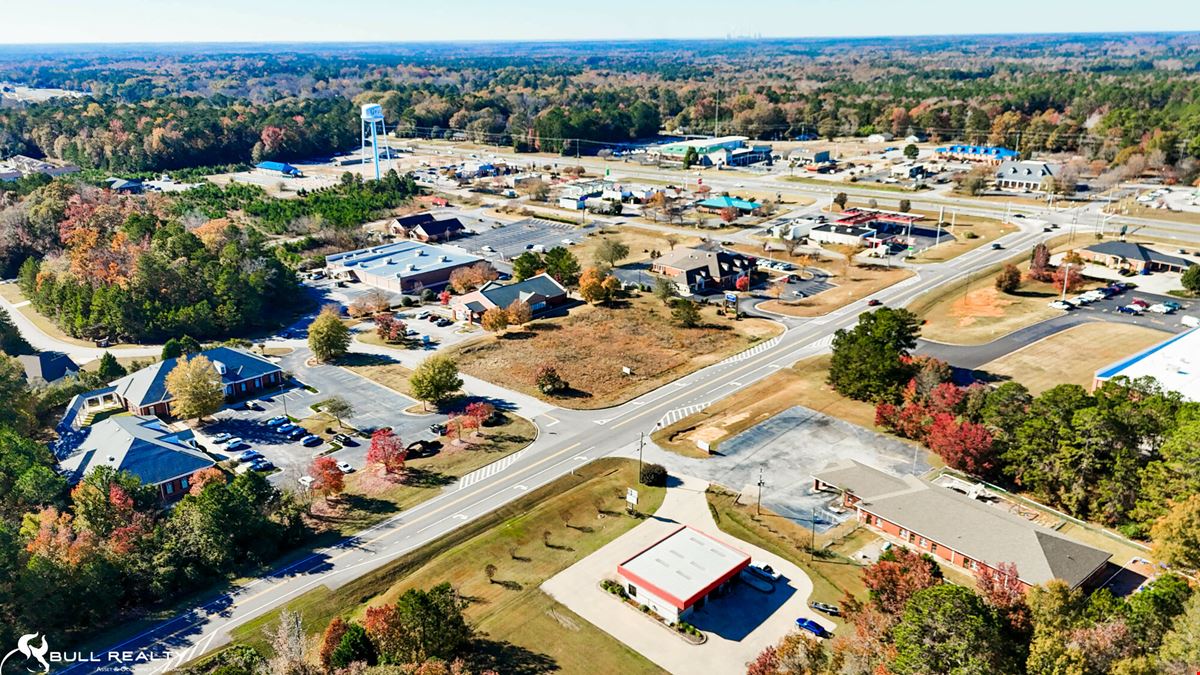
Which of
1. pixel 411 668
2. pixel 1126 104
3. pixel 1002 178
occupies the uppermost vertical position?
pixel 1126 104

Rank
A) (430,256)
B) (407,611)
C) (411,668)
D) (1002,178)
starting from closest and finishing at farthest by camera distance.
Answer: (411,668) < (407,611) < (430,256) < (1002,178)

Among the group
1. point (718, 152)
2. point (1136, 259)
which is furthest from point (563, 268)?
point (718, 152)

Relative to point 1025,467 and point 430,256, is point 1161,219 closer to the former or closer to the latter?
point 1025,467

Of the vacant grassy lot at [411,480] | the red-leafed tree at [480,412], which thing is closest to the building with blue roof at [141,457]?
the vacant grassy lot at [411,480]

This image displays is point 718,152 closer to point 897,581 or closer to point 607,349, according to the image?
point 607,349

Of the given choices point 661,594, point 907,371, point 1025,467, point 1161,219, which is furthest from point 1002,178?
point 661,594

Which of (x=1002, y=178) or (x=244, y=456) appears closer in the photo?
(x=244, y=456)
